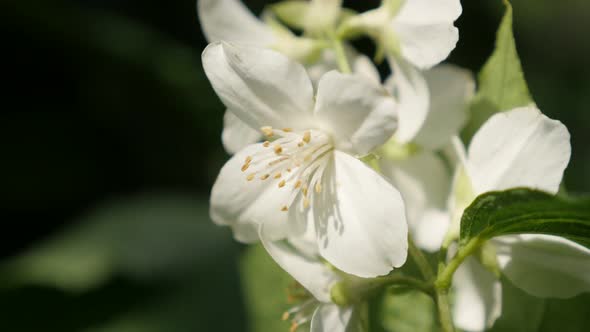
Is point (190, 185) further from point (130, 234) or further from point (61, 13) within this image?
point (61, 13)

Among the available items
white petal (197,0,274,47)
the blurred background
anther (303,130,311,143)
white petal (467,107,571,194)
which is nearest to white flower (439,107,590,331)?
white petal (467,107,571,194)

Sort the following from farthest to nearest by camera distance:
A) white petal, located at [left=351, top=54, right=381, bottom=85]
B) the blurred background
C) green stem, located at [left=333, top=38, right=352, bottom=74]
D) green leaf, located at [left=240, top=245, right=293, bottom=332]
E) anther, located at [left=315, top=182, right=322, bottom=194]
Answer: the blurred background
green leaf, located at [left=240, top=245, right=293, bottom=332]
white petal, located at [left=351, top=54, right=381, bottom=85]
green stem, located at [left=333, top=38, right=352, bottom=74]
anther, located at [left=315, top=182, right=322, bottom=194]

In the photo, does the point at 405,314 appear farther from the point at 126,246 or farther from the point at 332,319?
the point at 126,246

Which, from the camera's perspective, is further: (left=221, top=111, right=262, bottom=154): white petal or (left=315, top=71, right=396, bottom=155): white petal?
(left=221, top=111, right=262, bottom=154): white petal

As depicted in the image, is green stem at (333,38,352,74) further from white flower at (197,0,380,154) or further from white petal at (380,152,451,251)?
white petal at (380,152,451,251)

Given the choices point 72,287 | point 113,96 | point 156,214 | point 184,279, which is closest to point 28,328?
point 72,287

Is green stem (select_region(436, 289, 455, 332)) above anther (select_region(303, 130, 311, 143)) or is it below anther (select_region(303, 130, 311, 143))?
below

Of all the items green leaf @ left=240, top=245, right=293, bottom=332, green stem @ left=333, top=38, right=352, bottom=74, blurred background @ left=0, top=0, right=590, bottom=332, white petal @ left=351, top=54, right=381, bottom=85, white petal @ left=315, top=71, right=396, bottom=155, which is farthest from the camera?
blurred background @ left=0, top=0, right=590, bottom=332
